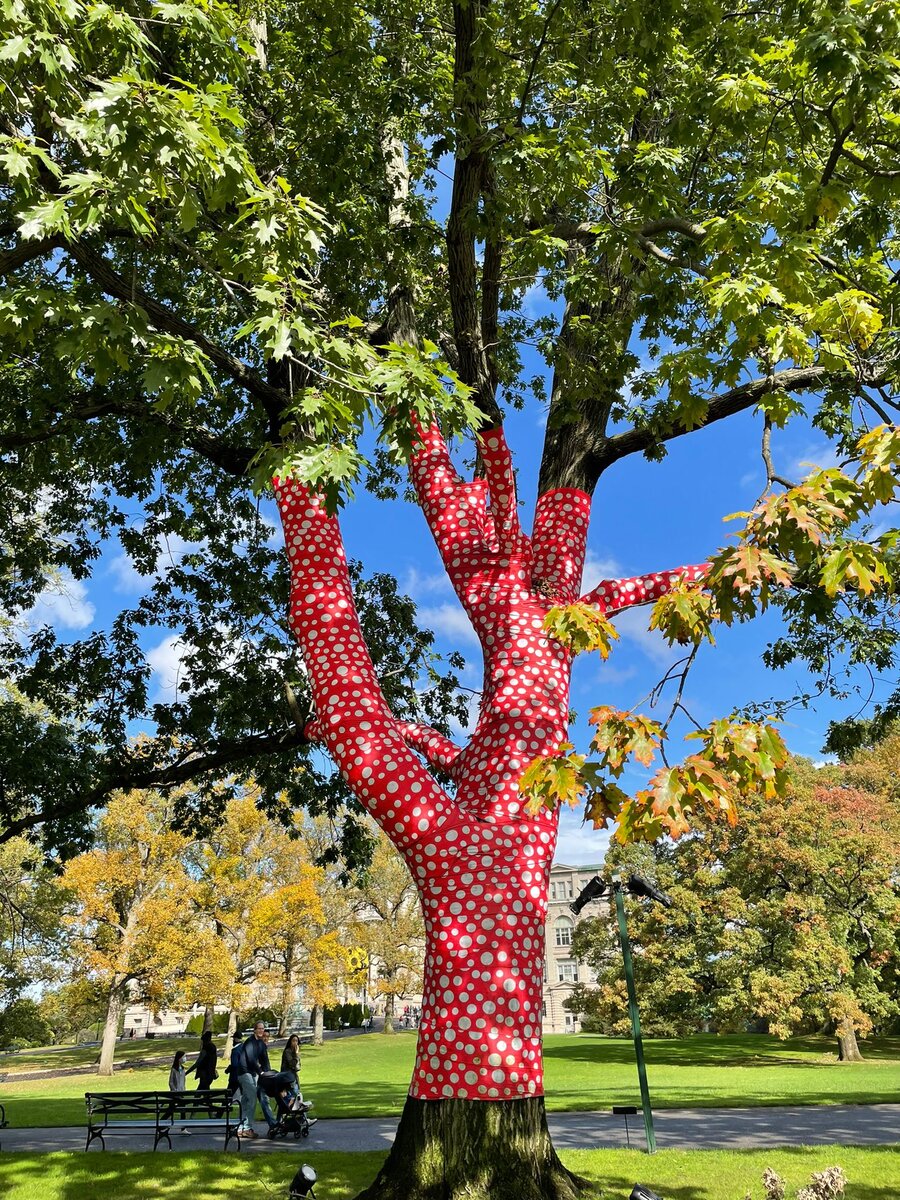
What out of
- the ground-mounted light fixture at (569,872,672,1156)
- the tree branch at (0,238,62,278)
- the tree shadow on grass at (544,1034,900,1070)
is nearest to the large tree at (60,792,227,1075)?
the tree shadow on grass at (544,1034,900,1070)

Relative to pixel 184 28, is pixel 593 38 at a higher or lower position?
higher

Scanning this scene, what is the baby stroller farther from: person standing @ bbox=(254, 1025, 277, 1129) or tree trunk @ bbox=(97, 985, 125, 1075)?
tree trunk @ bbox=(97, 985, 125, 1075)

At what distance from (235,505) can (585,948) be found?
2627 centimetres

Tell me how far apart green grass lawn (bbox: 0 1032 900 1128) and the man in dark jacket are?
86.6 inches

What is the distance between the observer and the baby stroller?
37.1ft

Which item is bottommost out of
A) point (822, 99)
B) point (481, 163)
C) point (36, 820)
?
point (36, 820)

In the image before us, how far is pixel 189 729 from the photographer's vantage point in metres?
11.5

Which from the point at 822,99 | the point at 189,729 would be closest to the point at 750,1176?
the point at 189,729

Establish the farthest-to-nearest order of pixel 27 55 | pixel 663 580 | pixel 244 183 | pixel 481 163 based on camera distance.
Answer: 1. pixel 663 580
2. pixel 481 163
3. pixel 244 183
4. pixel 27 55

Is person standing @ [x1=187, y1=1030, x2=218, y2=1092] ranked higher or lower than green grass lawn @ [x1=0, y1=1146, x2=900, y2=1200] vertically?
higher

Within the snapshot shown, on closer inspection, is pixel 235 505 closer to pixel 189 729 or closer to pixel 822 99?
pixel 189 729

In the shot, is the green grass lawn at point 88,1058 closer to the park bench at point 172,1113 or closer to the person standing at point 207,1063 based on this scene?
the person standing at point 207,1063

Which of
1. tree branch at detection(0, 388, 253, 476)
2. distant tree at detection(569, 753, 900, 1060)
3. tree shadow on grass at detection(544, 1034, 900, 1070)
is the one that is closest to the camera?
tree branch at detection(0, 388, 253, 476)

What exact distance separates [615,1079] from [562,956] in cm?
6031
